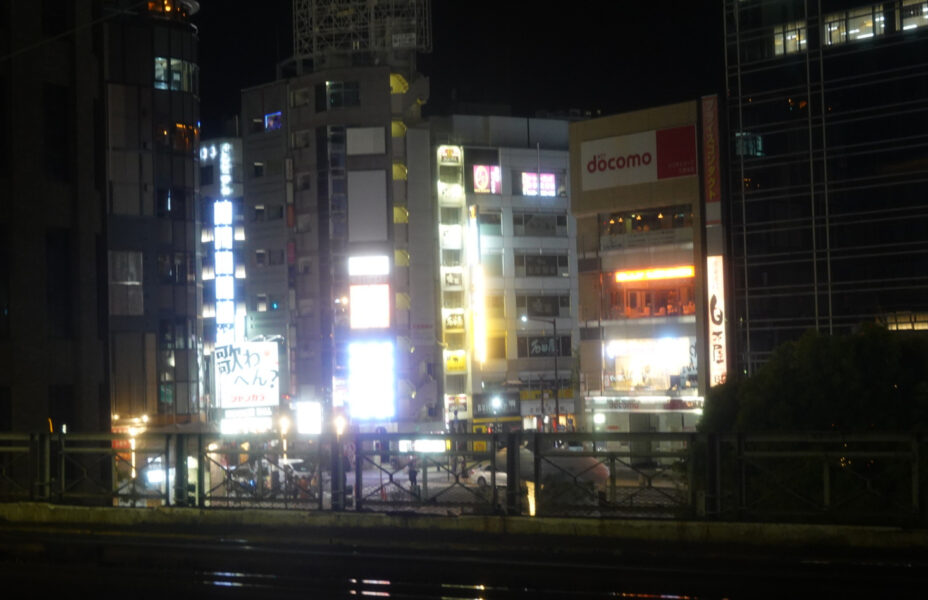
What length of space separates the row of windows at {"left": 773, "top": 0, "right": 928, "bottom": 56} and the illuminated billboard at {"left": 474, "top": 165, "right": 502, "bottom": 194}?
82.9ft

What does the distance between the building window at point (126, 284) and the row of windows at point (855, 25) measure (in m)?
40.5

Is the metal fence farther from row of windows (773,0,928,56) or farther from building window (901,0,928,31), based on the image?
row of windows (773,0,928,56)

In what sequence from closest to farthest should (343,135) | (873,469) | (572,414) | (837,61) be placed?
(873,469) → (837,61) → (343,135) → (572,414)

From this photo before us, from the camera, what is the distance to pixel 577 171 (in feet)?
241

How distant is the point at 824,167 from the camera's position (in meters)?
63.8

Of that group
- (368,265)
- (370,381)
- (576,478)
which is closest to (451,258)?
(368,265)

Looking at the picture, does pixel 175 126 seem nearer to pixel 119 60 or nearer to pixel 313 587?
pixel 119 60

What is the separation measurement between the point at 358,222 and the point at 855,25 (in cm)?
3579

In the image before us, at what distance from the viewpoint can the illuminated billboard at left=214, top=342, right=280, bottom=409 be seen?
38.6 metres

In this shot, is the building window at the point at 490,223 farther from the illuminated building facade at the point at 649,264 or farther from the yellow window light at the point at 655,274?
the yellow window light at the point at 655,274

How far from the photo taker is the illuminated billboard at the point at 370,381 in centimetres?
7344

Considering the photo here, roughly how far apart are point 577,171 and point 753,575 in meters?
61.9

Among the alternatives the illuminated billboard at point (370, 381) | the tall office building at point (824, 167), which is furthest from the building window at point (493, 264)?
the tall office building at point (824, 167)

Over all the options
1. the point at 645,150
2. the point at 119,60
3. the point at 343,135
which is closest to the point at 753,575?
the point at 119,60
